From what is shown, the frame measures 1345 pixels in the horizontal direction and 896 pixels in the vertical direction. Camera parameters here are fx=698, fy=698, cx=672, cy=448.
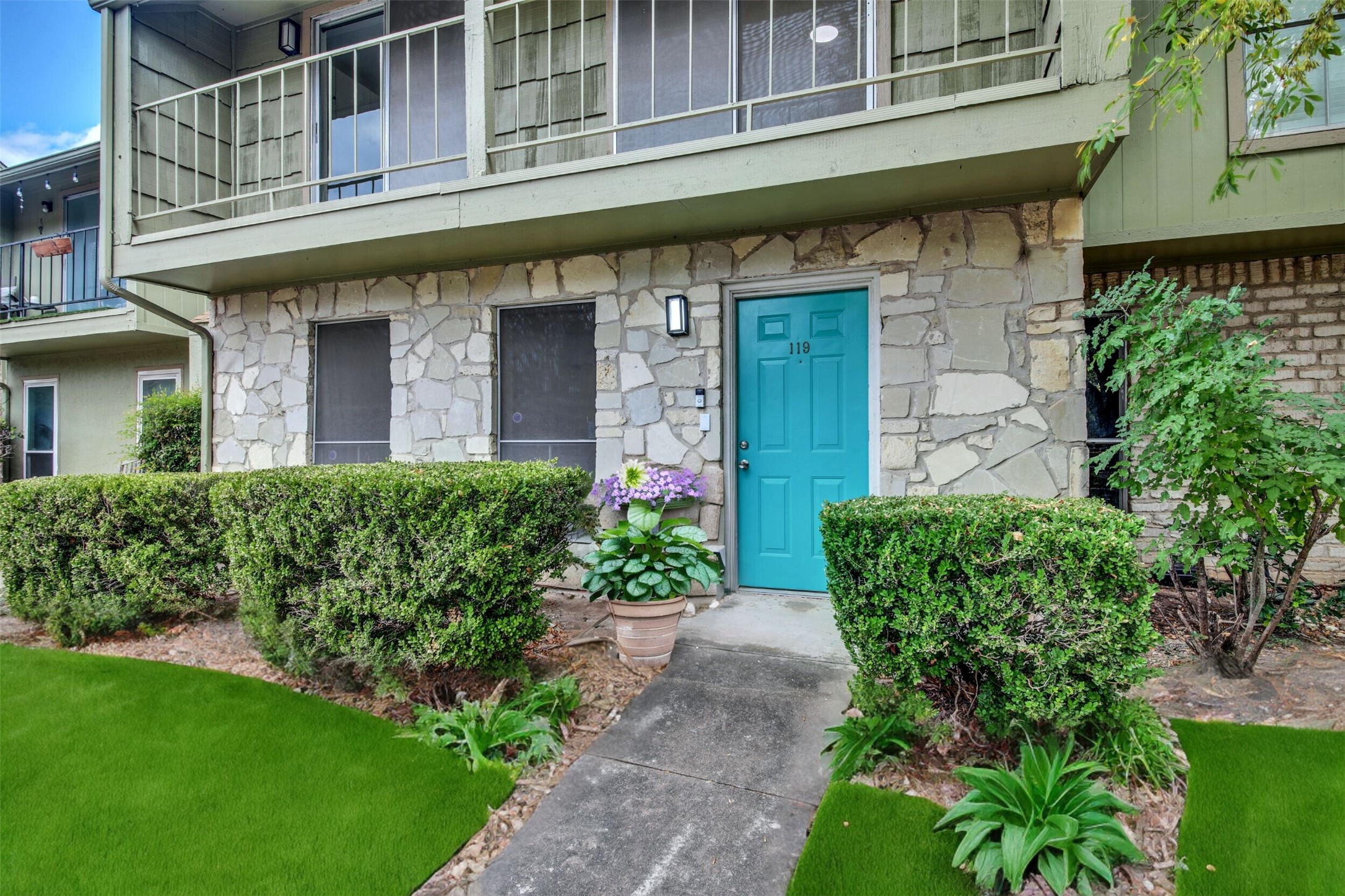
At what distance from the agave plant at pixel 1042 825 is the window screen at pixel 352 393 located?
4.59 meters

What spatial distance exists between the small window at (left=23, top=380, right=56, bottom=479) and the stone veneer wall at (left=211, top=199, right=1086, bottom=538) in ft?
18.3

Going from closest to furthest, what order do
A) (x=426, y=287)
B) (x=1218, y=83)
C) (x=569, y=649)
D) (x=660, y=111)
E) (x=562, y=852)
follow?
(x=562, y=852), (x=569, y=649), (x=1218, y=83), (x=660, y=111), (x=426, y=287)

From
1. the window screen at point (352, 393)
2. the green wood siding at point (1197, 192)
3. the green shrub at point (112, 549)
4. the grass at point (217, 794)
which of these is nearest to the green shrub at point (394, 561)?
the grass at point (217, 794)

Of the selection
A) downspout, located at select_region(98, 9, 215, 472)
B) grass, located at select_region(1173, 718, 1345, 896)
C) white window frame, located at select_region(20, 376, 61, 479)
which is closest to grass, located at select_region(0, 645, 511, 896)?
grass, located at select_region(1173, 718, 1345, 896)

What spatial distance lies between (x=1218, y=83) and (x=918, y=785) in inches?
183

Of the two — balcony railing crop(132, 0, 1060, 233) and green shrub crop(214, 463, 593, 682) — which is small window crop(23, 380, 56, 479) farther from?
green shrub crop(214, 463, 593, 682)

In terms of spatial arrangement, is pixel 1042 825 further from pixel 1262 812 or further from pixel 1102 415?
pixel 1102 415

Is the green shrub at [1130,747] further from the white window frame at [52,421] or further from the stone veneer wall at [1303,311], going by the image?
the white window frame at [52,421]

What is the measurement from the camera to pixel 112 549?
3.68m

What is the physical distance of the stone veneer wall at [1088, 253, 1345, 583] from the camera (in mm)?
4480

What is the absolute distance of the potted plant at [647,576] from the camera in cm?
317

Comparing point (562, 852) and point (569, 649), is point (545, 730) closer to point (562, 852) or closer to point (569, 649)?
point (562, 852)

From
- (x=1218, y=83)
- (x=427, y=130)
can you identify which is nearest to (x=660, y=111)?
(x=427, y=130)

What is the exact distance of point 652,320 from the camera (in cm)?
448
